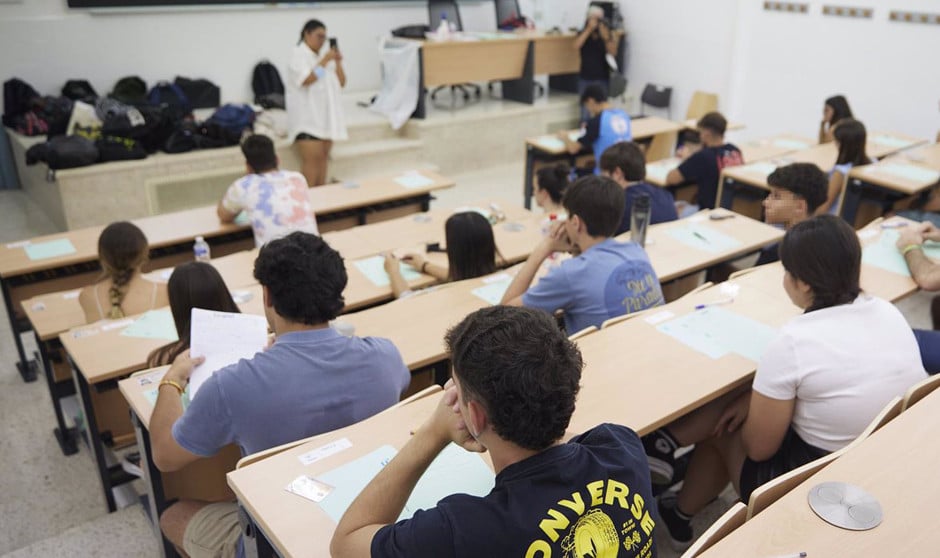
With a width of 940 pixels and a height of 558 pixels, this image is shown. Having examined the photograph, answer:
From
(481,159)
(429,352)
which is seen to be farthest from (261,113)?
(429,352)

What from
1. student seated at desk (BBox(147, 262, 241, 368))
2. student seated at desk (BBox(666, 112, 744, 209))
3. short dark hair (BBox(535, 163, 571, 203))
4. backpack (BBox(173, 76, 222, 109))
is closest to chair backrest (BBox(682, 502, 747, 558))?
student seated at desk (BBox(147, 262, 241, 368))

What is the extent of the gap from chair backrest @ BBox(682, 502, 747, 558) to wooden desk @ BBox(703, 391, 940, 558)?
0.02 meters

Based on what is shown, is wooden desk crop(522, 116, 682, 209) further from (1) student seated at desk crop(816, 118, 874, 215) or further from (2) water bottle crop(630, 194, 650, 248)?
(2) water bottle crop(630, 194, 650, 248)

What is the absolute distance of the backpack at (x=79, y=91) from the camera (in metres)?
6.84

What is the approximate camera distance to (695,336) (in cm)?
255

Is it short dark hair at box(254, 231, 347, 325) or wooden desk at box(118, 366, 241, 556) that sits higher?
short dark hair at box(254, 231, 347, 325)

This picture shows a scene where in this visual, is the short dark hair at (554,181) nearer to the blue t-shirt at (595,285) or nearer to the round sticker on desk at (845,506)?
the blue t-shirt at (595,285)

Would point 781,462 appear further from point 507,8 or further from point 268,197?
point 507,8

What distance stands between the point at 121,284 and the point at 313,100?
3.46m

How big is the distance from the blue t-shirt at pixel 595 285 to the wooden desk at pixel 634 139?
315cm

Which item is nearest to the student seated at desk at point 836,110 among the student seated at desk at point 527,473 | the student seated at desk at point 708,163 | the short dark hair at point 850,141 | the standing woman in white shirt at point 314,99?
the short dark hair at point 850,141

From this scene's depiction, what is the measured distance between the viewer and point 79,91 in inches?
271

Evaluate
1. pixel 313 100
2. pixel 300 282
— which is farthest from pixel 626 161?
pixel 313 100

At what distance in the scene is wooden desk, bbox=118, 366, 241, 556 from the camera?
7.13 ft
